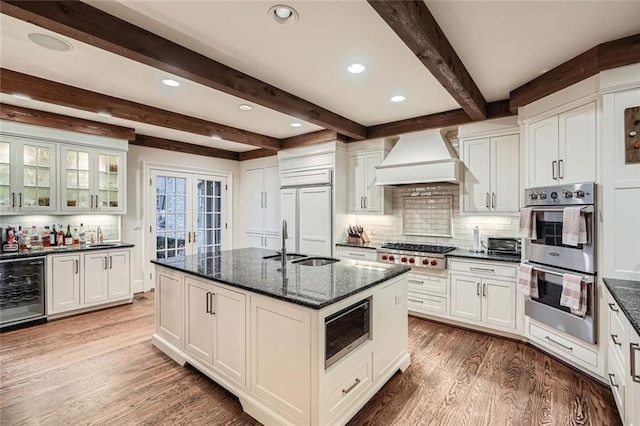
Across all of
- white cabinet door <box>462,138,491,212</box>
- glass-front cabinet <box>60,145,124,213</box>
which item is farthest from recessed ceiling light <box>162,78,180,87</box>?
white cabinet door <box>462,138,491,212</box>

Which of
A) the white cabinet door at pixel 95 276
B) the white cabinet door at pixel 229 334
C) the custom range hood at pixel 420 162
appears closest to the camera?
the white cabinet door at pixel 229 334

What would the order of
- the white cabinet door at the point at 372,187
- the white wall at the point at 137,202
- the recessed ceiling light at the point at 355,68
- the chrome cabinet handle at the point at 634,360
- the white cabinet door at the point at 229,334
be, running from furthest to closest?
the white wall at the point at 137,202 → the white cabinet door at the point at 372,187 → the recessed ceiling light at the point at 355,68 → the white cabinet door at the point at 229,334 → the chrome cabinet handle at the point at 634,360

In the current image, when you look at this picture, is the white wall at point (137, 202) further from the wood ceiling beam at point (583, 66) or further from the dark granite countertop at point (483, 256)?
the wood ceiling beam at point (583, 66)

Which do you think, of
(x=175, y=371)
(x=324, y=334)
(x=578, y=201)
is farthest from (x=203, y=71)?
(x=578, y=201)

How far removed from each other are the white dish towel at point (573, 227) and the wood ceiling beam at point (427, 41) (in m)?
1.32

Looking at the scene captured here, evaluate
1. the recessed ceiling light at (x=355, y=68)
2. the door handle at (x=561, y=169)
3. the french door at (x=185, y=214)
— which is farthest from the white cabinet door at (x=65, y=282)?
the door handle at (x=561, y=169)

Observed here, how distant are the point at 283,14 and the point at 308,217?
3.35m

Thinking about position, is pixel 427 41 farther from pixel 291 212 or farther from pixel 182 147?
pixel 182 147

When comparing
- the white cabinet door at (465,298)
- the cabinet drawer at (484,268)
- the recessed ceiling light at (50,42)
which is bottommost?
the white cabinet door at (465,298)

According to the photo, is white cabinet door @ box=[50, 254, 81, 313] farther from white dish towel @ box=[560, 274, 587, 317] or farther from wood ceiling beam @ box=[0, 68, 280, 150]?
white dish towel @ box=[560, 274, 587, 317]

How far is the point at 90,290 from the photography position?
4125mm

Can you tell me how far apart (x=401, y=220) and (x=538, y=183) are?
196 centimetres

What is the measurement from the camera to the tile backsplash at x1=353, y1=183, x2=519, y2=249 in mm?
3930

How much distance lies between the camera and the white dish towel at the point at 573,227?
97.0 inches
